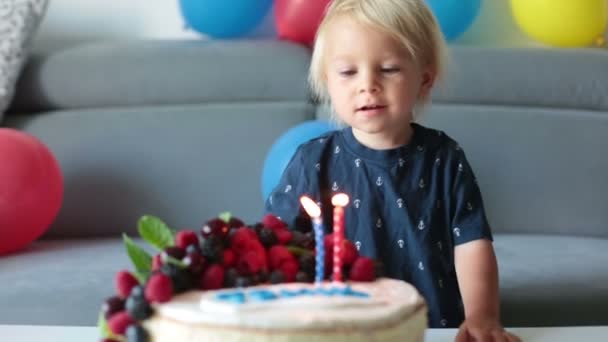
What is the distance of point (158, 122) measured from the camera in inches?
88.7

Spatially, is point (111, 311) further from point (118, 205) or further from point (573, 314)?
point (118, 205)

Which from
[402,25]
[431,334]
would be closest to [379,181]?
[402,25]

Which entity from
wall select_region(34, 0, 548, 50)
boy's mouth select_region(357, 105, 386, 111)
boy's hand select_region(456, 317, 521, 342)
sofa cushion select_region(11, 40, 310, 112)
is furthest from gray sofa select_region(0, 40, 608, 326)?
boy's hand select_region(456, 317, 521, 342)

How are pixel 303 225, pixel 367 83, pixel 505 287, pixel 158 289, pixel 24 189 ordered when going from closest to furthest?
pixel 158 289, pixel 303 225, pixel 367 83, pixel 505 287, pixel 24 189

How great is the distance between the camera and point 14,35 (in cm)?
228

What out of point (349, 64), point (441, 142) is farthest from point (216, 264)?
point (441, 142)

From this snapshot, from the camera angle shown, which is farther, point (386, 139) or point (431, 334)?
point (386, 139)

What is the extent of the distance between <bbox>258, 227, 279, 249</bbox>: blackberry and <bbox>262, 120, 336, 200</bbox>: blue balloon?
43.1 inches

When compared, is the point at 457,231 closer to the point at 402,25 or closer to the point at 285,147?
the point at 402,25

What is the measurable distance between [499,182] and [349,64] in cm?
105

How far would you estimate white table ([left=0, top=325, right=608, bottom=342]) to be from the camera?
1003 mm

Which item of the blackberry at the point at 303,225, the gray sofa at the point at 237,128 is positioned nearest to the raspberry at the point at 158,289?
the blackberry at the point at 303,225

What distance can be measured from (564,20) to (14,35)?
4.99 feet

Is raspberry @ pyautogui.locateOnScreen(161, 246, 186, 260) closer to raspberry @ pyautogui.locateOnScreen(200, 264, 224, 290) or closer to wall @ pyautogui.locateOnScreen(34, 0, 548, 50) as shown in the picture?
raspberry @ pyautogui.locateOnScreen(200, 264, 224, 290)
